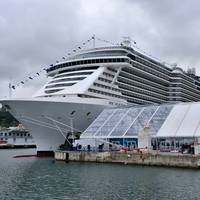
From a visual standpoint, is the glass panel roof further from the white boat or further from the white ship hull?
the white boat

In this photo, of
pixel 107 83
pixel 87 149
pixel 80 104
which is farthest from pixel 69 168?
pixel 107 83

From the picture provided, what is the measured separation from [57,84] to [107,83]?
25.0 feet

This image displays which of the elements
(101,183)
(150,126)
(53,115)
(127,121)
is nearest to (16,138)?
(53,115)

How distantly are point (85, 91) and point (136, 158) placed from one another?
14.9 metres

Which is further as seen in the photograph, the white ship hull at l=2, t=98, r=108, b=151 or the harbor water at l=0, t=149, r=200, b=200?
the white ship hull at l=2, t=98, r=108, b=151

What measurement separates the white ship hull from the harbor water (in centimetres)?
1195

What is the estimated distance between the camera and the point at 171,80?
82688 millimetres

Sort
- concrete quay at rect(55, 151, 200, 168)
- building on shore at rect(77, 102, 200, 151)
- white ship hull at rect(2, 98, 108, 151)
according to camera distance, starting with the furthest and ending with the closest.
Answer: white ship hull at rect(2, 98, 108, 151) < building on shore at rect(77, 102, 200, 151) < concrete quay at rect(55, 151, 200, 168)

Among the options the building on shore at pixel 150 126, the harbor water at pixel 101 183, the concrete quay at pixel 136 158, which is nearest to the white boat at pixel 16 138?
→ the building on shore at pixel 150 126

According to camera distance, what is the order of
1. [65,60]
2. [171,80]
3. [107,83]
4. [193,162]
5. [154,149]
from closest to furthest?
[193,162]
[154,149]
[107,83]
[65,60]
[171,80]

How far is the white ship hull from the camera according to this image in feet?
171

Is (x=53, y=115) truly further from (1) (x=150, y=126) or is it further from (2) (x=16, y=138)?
(2) (x=16, y=138)

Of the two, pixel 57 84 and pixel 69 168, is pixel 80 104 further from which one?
pixel 69 168

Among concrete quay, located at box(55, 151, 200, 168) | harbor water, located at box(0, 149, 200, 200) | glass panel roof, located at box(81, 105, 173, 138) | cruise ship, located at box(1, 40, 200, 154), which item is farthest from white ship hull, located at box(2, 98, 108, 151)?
harbor water, located at box(0, 149, 200, 200)
